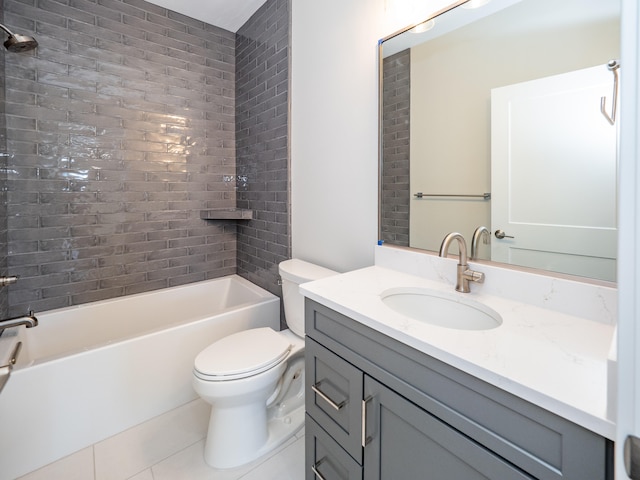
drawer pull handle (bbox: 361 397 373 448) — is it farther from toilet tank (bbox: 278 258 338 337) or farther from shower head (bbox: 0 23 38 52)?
shower head (bbox: 0 23 38 52)

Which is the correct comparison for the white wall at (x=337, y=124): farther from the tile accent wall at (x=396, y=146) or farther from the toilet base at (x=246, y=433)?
the toilet base at (x=246, y=433)

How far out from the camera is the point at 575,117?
2.99ft

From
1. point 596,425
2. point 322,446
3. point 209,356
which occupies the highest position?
point 596,425

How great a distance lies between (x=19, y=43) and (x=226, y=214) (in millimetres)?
1483

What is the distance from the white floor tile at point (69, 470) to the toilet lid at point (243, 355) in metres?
0.69

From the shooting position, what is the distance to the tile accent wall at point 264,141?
2.12m

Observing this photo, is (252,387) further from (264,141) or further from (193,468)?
(264,141)

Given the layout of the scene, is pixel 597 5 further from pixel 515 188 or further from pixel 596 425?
pixel 596 425

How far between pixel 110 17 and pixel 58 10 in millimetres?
278

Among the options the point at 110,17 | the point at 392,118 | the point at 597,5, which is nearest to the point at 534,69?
the point at 597,5

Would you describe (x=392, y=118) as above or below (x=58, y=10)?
below

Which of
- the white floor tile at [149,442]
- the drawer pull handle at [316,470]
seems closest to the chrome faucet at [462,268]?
the drawer pull handle at [316,470]

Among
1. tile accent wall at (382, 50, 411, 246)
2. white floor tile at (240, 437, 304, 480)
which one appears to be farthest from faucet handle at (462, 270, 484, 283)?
white floor tile at (240, 437, 304, 480)

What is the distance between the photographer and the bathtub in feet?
4.52
